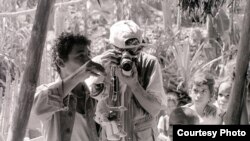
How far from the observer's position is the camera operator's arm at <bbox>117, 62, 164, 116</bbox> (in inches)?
106

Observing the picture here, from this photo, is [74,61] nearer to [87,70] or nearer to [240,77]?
[87,70]

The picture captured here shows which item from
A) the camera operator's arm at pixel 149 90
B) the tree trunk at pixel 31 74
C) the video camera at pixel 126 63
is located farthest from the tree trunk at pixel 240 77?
the tree trunk at pixel 31 74

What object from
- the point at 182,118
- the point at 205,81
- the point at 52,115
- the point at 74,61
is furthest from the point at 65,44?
the point at 205,81

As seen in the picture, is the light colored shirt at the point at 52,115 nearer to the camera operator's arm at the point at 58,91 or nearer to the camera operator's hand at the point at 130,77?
the camera operator's arm at the point at 58,91

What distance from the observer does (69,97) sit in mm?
2578

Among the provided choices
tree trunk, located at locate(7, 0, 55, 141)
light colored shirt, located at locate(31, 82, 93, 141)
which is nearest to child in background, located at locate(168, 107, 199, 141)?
light colored shirt, located at locate(31, 82, 93, 141)

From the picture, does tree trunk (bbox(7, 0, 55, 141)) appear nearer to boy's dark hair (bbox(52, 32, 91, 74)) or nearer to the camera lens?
boy's dark hair (bbox(52, 32, 91, 74))

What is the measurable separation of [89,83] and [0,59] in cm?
504

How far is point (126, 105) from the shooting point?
2766 mm

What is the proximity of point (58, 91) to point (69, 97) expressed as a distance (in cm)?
9

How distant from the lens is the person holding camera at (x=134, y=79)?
2723 mm

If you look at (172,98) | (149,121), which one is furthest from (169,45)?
(149,121)

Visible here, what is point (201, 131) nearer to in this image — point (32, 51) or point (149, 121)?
point (149, 121)

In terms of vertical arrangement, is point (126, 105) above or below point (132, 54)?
below
